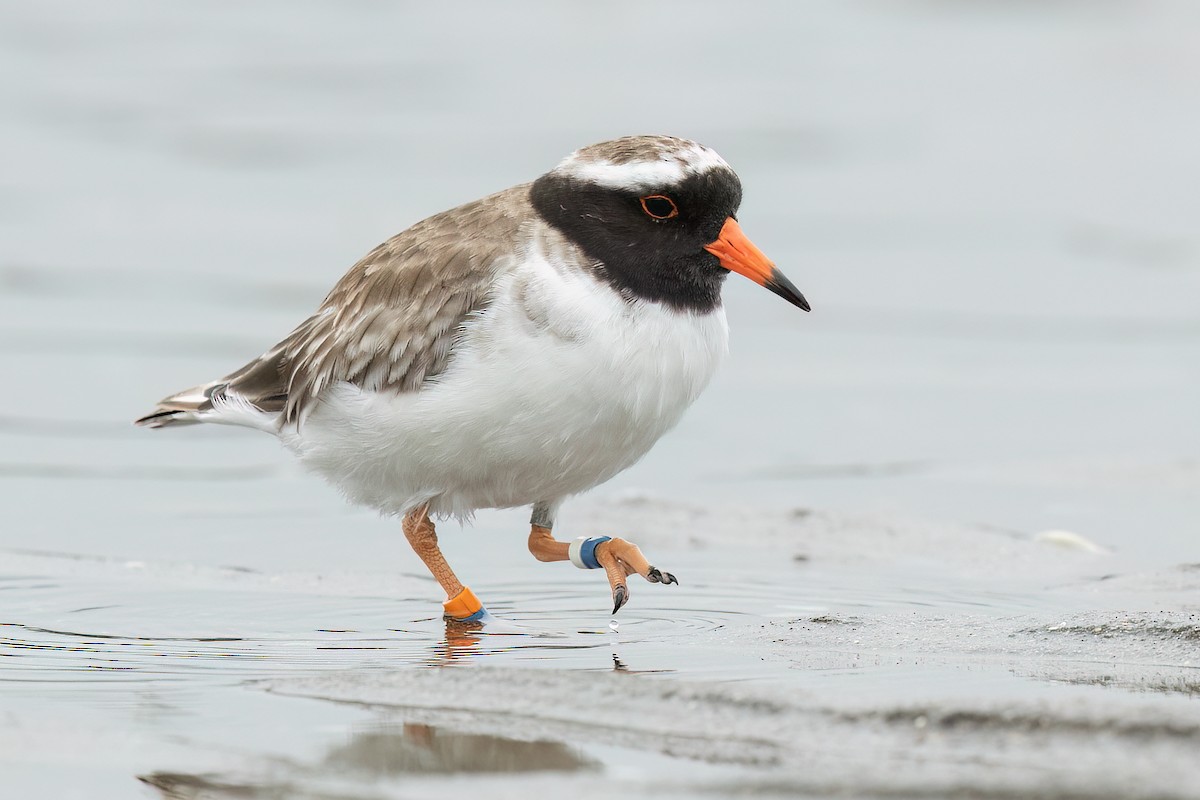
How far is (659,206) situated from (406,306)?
112 cm

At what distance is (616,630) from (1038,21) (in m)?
21.8

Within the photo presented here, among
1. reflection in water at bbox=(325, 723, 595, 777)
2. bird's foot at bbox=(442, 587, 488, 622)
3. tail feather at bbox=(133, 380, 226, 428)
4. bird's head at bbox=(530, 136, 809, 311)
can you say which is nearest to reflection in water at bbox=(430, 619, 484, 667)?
bird's foot at bbox=(442, 587, 488, 622)

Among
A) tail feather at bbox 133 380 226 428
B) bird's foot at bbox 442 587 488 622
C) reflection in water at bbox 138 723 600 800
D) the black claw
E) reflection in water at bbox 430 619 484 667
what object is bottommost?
reflection in water at bbox 138 723 600 800

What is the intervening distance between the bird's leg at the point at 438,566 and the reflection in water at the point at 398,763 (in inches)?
80.6

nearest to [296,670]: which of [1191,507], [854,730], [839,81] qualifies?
[854,730]

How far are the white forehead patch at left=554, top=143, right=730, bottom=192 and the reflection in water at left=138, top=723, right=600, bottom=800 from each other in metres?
2.59

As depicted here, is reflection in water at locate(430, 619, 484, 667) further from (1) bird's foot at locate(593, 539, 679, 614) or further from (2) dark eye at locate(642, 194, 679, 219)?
(2) dark eye at locate(642, 194, 679, 219)

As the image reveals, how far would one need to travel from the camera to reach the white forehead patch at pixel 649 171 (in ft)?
24.2

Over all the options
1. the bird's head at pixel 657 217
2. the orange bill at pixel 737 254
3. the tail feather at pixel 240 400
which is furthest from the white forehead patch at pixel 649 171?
the tail feather at pixel 240 400

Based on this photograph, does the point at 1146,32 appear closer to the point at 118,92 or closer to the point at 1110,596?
the point at 118,92

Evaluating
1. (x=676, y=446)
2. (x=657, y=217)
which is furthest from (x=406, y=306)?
(x=676, y=446)

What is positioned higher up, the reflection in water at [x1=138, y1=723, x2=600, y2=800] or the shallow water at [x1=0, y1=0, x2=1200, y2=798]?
the shallow water at [x1=0, y1=0, x2=1200, y2=798]

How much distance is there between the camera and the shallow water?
5488mm

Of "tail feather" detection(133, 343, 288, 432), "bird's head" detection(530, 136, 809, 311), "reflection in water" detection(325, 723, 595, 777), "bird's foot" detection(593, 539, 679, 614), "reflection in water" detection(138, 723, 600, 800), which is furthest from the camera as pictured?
"tail feather" detection(133, 343, 288, 432)
